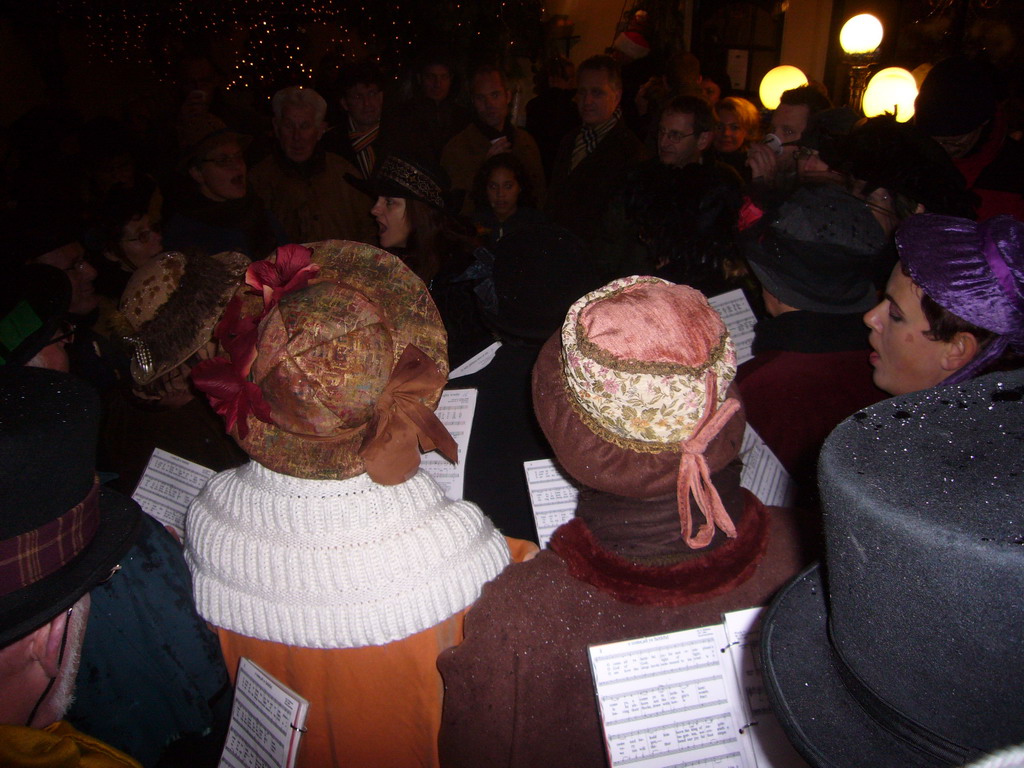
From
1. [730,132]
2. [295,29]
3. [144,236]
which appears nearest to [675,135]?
[730,132]

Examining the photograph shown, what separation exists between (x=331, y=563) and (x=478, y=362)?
0.99 metres

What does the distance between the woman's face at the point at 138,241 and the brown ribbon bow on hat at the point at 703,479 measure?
3.15 metres

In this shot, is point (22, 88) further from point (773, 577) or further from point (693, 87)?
point (773, 577)

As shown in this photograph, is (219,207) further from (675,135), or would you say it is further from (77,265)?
(675,135)

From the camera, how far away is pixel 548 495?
6.42 ft

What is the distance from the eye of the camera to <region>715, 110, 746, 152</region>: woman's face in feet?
16.4

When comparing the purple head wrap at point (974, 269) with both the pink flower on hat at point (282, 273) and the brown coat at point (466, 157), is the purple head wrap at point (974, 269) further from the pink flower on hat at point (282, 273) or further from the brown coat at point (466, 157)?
the brown coat at point (466, 157)

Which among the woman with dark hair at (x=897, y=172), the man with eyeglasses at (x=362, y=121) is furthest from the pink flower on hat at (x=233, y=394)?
the man with eyeglasses at (x=362, y=121)

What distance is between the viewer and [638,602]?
124cm

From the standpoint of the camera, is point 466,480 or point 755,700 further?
point 466,480

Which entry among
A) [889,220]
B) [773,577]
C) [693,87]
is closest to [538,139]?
[693,87]

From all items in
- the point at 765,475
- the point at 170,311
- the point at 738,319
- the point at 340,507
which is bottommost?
the point at 765,475

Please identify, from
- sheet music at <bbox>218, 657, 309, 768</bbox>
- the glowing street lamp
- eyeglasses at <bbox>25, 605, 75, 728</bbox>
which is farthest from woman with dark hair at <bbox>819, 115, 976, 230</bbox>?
the glowing street lamp

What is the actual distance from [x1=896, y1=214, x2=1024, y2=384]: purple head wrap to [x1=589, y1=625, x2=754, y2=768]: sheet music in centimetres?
82
